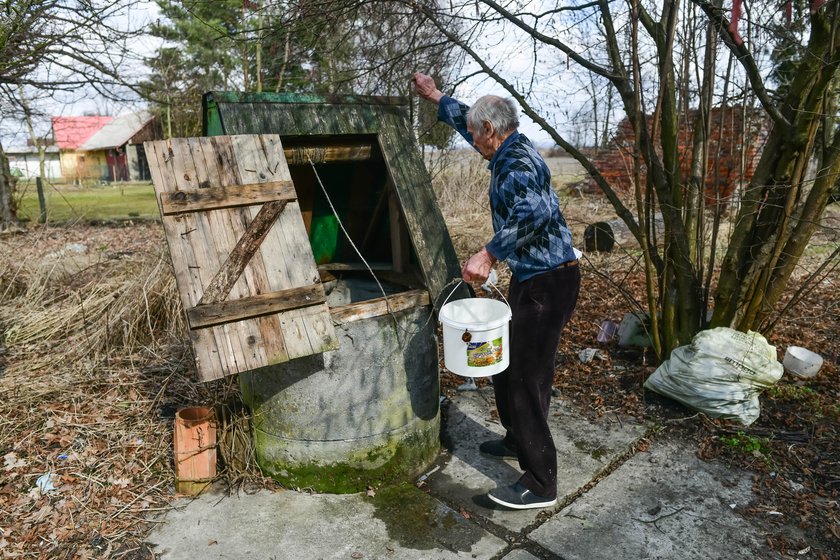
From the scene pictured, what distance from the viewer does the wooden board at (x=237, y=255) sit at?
2684 millimetres

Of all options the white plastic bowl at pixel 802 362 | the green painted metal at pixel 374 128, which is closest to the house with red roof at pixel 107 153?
the green painted metal at pixel 374 128

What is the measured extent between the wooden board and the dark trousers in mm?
923

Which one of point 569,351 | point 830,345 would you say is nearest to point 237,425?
point 569,351

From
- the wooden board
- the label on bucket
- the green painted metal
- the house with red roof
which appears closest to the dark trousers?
the label on bucket

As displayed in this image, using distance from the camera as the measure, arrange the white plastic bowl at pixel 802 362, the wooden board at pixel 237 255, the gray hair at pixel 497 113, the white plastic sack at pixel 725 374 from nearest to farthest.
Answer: the wooden board at pixel 237 255
the gray hair at pixel 497 113
the white plastic sack at pixel 725 374
the white plastic bowl at pixel 802 362

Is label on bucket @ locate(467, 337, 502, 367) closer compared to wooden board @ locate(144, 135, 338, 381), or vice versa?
wooden board @ locate(144, 135, 338, 381)

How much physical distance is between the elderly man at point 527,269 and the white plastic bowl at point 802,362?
7.69 feet

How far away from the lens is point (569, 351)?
16.6 feet

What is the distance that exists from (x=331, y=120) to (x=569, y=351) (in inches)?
113

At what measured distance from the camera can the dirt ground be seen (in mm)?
2953

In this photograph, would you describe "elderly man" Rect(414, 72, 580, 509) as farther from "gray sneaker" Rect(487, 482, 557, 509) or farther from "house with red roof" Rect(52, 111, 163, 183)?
"house with red roof" Rect(52, 111, 163, 183)

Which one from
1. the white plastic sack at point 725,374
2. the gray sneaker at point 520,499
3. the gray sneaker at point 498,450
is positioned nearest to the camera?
the gray sneaker at point 520,499

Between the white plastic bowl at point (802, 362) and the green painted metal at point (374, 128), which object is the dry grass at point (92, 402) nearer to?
the green painted metal at point (374, 128)

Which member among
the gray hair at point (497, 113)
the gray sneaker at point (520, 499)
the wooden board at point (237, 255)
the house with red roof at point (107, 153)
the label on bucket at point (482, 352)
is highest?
the house with red roof at point (107, 153)
